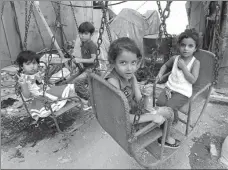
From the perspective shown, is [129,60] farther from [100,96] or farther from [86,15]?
[86,15]

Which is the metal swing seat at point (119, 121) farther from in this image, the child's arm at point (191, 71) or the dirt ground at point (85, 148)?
the dirt ground at point (85, 148)

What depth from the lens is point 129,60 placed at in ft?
6.23

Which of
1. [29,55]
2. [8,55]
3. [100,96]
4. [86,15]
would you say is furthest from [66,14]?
[100,96]

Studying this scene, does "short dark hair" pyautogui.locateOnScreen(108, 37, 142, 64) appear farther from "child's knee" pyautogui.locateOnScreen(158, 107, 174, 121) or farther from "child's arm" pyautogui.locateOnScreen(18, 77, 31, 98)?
"child's arm" pyautogui.locateOnScreen(18, 77, 31, 98)

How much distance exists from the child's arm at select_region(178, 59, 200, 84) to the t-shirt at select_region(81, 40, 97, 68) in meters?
1.80

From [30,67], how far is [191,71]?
215cm

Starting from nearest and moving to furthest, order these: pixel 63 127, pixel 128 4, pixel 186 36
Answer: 1. pixel 186 36
2. pixel 63 127
3. pixel 128 4

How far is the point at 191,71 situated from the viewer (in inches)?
103

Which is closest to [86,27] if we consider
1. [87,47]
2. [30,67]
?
[87,47]

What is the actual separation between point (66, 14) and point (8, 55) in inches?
95.8

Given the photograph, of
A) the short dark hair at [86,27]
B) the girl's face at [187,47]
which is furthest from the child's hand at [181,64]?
the short dark hair at [86,27]

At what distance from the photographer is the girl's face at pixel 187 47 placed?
99.3 inches

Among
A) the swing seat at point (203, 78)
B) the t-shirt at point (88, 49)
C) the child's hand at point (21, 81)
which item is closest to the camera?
the swing seat at point (203, 78)

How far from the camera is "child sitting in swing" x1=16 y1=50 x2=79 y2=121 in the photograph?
2.81 m
